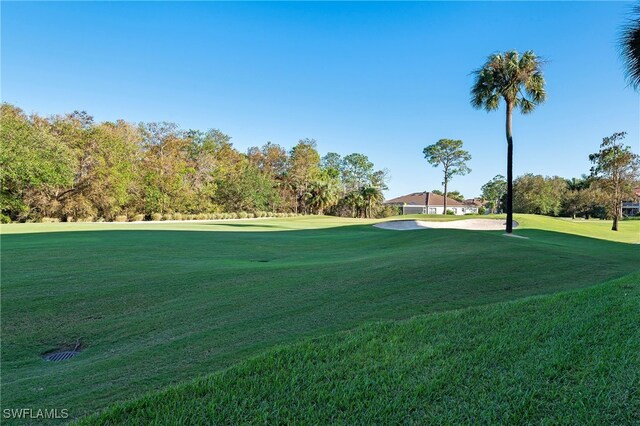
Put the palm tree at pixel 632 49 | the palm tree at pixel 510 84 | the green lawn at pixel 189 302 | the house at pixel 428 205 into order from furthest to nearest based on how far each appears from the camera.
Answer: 1. the house at pixel 428 205
2. the palm tree at pixel 510 84
3. the palm tree at pixel 632 49
4. the green lawn at pixel 189 302

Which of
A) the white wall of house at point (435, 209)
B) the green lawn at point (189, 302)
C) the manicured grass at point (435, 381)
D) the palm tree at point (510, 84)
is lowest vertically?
the green lawn at point (189, 302)

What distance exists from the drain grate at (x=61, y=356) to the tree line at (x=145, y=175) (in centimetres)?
2947

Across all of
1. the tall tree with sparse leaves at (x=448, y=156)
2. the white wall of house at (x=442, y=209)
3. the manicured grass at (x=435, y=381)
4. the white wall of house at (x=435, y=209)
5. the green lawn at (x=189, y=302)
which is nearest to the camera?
the manicured grass at (x=435, y=381)

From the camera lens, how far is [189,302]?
5.58m

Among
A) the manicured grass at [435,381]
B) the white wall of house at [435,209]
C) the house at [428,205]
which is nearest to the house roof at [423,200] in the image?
the house at [428,205]

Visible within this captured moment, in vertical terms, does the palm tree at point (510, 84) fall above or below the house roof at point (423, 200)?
above

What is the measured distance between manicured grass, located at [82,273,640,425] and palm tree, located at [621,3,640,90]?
358 inches

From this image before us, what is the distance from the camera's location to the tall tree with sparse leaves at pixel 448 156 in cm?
4753

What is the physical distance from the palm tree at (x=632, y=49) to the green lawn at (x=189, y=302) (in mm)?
5005

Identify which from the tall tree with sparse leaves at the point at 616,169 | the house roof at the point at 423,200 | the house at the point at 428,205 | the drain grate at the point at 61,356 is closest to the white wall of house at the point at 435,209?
the house at the point at 428,205

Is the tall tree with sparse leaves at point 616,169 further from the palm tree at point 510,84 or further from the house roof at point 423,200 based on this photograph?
the house roof at point 423,200

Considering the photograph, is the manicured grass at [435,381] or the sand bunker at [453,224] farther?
the sand bunker at [453,224]

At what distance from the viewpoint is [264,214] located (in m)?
45.5

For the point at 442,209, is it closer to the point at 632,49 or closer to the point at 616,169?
the point at 616,169
